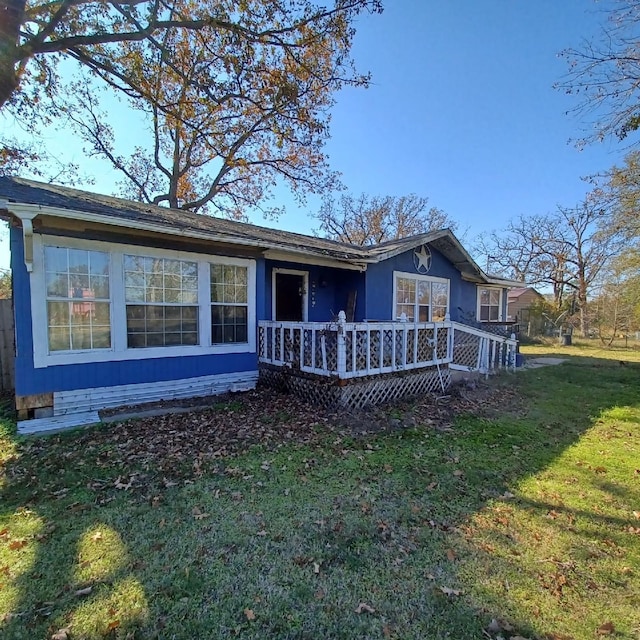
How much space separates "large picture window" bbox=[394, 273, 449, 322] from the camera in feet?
37.5

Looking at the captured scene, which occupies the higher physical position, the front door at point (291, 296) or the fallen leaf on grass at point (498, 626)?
the front door at point (291, 296)

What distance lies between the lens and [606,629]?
2.16 m

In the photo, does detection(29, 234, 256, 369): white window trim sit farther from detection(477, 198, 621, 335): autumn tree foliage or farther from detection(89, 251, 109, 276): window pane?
detection(477, 198, 621, 335): autumn tree foliage

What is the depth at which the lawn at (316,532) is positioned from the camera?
7.32 feet

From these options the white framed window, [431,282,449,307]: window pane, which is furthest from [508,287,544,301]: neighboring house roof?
[431,282,449,307]: window pane

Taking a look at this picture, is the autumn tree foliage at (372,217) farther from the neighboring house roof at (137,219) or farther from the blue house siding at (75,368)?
the blue house siding at (75,368)

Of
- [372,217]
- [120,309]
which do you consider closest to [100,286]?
[120,309]

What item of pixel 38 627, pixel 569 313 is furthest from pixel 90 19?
pixel 569 313

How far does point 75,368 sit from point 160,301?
1.73 m

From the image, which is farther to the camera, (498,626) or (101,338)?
(101,338)

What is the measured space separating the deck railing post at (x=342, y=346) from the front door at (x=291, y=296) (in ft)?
13.6

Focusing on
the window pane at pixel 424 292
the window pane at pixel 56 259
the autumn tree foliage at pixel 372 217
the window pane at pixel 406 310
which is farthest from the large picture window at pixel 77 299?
the autumn tree foliage at pixel 372 217

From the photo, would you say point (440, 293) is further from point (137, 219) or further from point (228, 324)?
point (137, 219)

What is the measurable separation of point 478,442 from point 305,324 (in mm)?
3424
